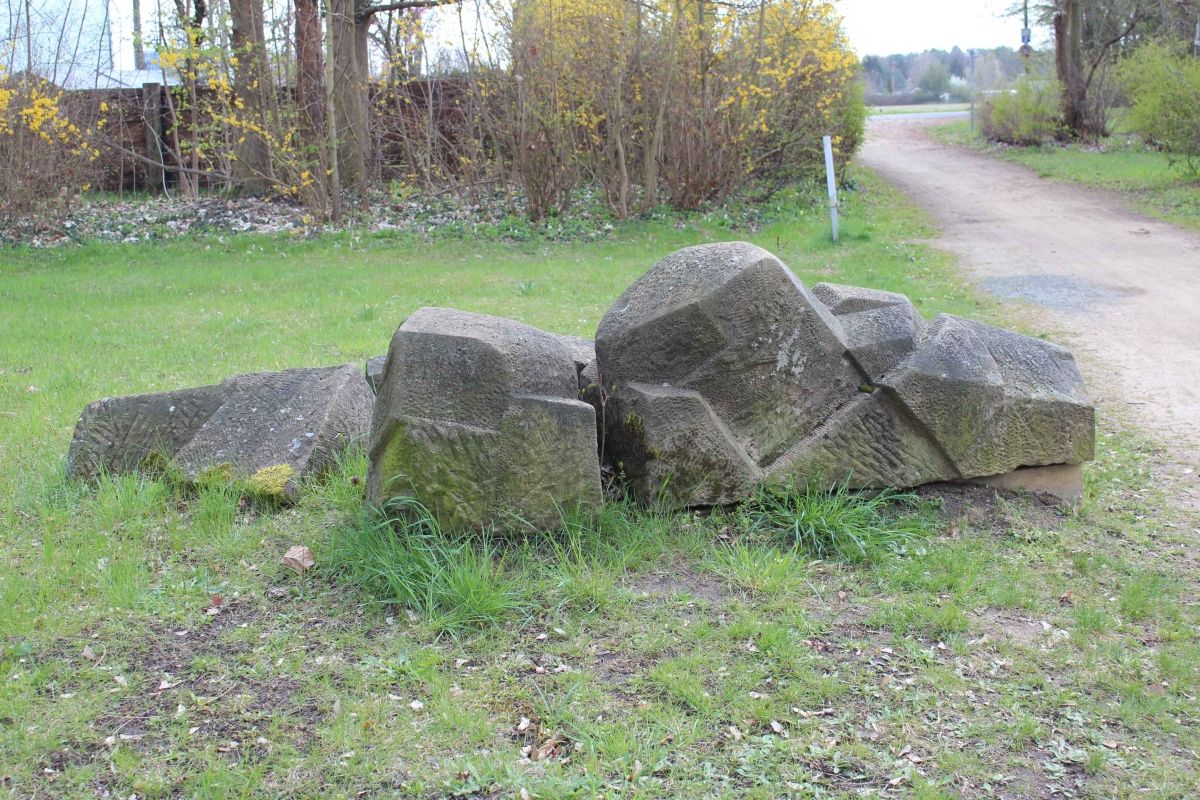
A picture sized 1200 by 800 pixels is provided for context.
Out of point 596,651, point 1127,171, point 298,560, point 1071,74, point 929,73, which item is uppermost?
point 929,73

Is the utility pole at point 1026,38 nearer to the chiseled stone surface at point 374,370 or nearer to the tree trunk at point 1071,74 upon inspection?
the tree trunk at point 1071,74

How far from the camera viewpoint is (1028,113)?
Result: 2709 centimetres

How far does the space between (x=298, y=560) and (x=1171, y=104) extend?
64.0 ft

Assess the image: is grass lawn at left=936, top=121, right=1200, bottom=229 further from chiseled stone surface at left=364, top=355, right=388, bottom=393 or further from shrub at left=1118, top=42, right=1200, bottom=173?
chiseled stone surface at left=364, top=355, right=388, bottom=393

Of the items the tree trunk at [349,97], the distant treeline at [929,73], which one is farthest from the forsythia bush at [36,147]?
the distant treeline at [929,73]

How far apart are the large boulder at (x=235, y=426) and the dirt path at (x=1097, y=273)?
449 centimetres

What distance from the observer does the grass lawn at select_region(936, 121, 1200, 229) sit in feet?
57.7

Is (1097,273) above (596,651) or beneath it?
above

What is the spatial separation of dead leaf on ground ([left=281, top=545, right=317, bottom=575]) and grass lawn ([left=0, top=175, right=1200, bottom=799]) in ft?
0.15

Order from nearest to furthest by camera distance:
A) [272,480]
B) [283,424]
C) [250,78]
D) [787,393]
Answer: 1. [787,393]
2. [272,480]
3. [283,424]
4. [250,78]

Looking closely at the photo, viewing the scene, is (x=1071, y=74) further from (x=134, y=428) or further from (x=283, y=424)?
(x=134, y=428)

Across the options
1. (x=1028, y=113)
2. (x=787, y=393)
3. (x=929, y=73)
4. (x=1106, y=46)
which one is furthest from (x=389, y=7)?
(x=929, y=73)

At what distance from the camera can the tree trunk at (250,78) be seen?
52.2 ft

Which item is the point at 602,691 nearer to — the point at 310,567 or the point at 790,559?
the point at 790,559
